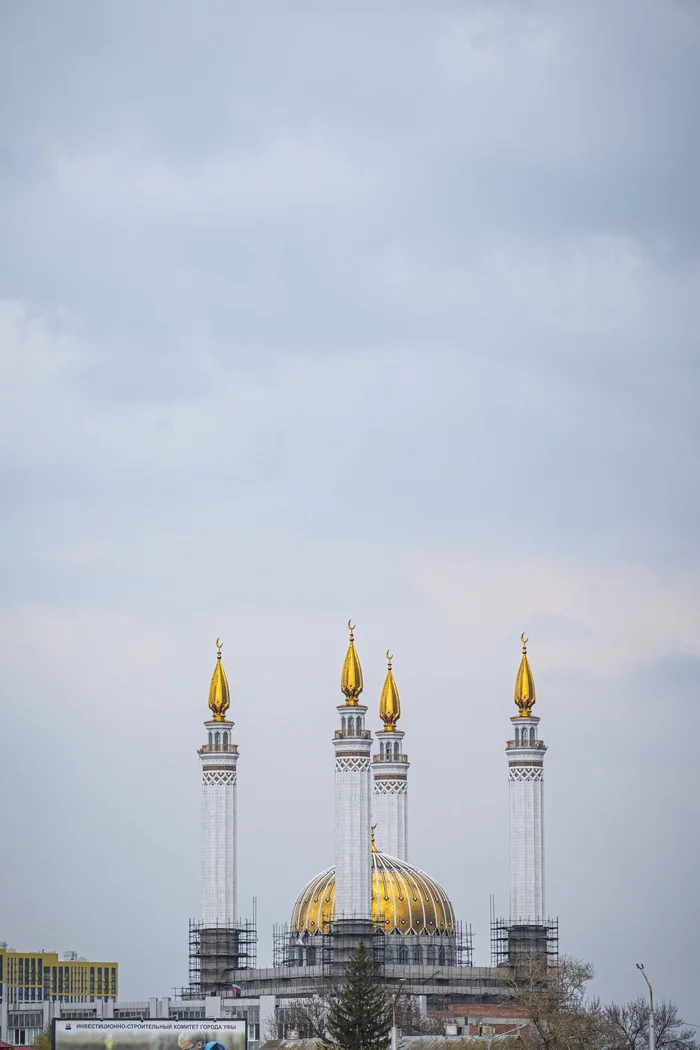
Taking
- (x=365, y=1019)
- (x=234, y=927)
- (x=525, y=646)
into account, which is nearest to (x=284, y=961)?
(x=234, y=927)

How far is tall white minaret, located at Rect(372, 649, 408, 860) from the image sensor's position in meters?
135

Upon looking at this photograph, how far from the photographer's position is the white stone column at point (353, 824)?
11531 cm

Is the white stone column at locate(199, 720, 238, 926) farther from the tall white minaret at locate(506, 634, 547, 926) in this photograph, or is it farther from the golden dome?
the tall white minaret at locate(506, 634, 547, 926)

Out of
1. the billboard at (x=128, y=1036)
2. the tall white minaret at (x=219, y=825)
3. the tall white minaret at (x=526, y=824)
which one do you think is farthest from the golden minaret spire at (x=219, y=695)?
the billboard at (x=128, y=1036)

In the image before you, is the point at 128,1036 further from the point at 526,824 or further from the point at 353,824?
→ the point at 526,824

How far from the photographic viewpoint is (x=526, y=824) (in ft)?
401

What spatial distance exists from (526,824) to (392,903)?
8.91 m

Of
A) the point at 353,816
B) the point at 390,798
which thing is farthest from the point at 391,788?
the point at 353,816

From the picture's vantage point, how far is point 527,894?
121m

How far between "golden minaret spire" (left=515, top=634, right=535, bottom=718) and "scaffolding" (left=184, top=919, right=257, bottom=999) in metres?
20.9

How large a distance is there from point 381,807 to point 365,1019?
50981 millimetres

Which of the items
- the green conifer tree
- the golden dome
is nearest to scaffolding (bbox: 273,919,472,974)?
the golden dome

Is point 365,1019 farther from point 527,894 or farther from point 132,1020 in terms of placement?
point 527,894

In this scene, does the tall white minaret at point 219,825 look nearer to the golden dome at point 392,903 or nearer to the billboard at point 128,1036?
the golden dome at point 392,903
